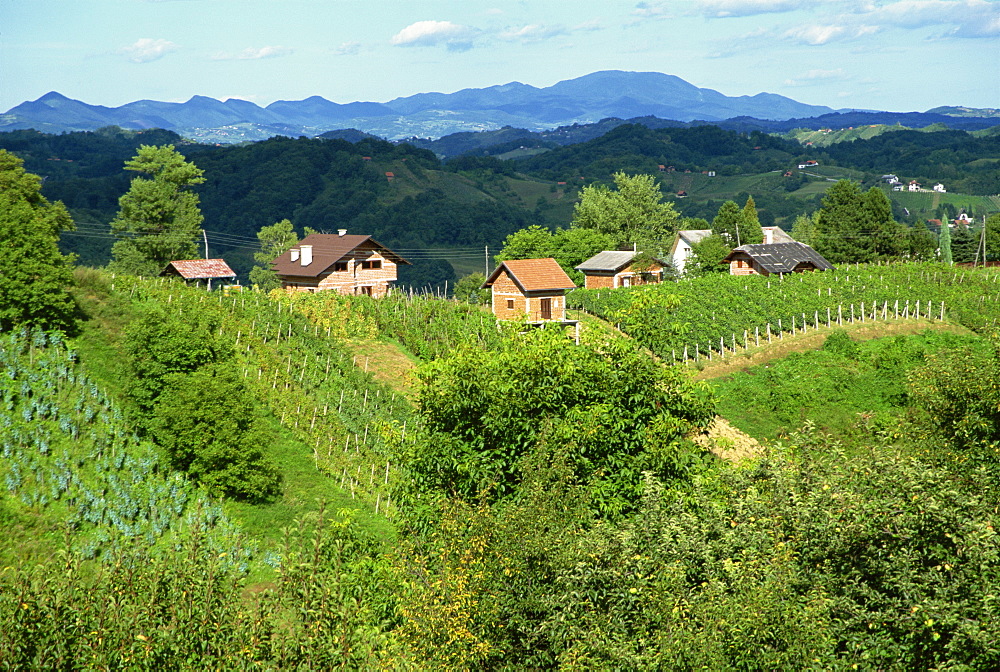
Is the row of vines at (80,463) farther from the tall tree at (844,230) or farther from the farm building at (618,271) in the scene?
the tall tree at (844,230)

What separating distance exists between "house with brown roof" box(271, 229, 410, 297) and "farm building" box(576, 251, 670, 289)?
56.6ft

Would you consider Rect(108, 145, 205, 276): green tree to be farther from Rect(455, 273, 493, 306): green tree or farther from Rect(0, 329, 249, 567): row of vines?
Rect(0, 329, 249, 567): row of vines

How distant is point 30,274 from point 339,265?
31.8 meters

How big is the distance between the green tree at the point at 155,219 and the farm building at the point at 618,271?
30610 mm

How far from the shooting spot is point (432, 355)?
43.2 meters

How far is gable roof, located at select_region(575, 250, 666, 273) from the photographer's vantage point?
68875 millimetres

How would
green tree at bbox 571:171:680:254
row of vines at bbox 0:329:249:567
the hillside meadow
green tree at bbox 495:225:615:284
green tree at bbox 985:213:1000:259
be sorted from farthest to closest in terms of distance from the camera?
green tree at bbox 985:213:1000:259 → green tree at bbox 571:171:680:254 → green tree at bbox 495:225:615:284 → row of vines at bbox 0:329:249:567 → the hillside meadow

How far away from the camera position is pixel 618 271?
226ft

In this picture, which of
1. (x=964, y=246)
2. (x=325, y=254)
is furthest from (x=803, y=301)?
(x=964, y=246)

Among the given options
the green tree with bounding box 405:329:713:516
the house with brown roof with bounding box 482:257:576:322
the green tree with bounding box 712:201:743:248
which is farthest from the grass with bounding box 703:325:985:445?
the green tree with bounding box 712:201:743:248

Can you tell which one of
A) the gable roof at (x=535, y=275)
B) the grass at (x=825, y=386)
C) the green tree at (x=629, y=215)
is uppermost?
the green tree at (x=629, y=215)

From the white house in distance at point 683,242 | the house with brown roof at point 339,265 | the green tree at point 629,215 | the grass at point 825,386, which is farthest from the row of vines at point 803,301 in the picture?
the green tree at point 629,215

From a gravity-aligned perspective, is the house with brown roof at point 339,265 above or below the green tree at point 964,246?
above

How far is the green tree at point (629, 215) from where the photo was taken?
84.4 metres
